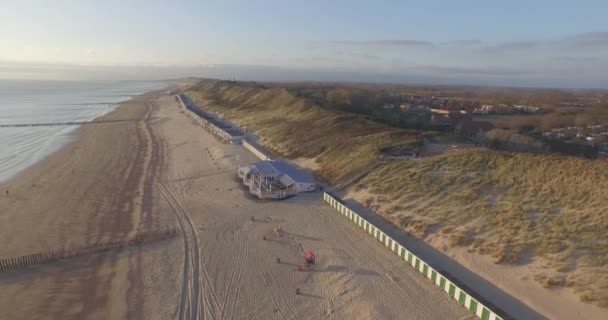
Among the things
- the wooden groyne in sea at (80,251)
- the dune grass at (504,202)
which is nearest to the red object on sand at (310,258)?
the dune grass at (504,202)

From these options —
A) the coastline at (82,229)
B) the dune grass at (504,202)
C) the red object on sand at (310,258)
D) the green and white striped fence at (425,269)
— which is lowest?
the coastline at (82,229)

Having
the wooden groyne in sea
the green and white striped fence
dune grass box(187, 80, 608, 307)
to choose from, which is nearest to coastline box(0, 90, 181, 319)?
the wooden groyne in sea

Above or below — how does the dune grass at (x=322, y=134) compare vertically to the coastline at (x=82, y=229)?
above

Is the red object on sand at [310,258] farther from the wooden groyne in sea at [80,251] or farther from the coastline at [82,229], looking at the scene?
the wooden groyne in sea at [80,251]

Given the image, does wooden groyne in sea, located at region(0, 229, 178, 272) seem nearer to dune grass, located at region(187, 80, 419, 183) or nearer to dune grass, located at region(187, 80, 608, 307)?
dune grass, located at region(187, 80, 608, 307)

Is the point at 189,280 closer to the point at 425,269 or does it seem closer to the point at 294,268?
the point at 294,268

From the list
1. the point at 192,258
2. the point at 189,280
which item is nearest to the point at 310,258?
the point at 189,280

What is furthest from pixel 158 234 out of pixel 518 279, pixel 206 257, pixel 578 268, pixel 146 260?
pixel 578 268
